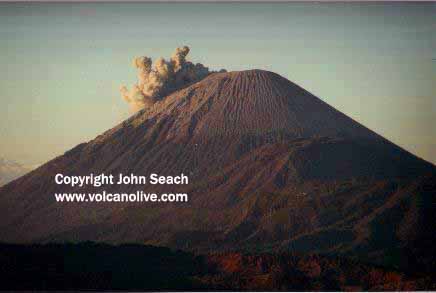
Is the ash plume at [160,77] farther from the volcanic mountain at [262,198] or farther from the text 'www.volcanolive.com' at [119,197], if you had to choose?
the text 'www.volcanolive.com' at [119,197]

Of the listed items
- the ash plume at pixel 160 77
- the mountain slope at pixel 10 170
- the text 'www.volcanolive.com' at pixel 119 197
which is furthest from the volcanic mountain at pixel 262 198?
the ash plume at pixel 160 77

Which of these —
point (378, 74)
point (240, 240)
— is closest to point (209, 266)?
point (240, 240)

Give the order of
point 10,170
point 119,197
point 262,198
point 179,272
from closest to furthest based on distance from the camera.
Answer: point 179,272 → point 119,197 → point 10,170 → point 262,198

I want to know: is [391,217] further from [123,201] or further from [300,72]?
[123,201]

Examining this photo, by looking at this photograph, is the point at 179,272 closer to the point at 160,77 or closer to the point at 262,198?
the point at 262,198

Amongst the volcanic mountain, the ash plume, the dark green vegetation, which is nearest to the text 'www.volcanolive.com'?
the volcanic mountain

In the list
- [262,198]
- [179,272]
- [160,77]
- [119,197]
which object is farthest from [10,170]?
[262,198]

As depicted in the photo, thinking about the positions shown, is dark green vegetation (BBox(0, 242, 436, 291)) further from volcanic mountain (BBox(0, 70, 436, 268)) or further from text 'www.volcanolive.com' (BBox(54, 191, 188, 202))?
text 'www.volcanolive.com' (BBox(54, 191, 188, 202))
